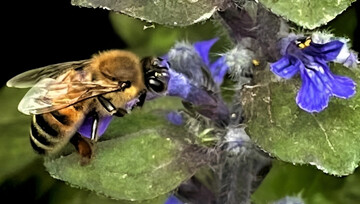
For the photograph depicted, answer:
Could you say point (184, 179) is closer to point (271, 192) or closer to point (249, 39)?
point (249, 39)

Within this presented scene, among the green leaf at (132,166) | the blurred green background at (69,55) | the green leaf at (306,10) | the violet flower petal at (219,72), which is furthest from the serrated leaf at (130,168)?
the green leaf at (306,10)

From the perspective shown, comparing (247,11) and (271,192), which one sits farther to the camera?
(271,192)

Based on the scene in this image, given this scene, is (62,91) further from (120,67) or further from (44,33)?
(44,33)

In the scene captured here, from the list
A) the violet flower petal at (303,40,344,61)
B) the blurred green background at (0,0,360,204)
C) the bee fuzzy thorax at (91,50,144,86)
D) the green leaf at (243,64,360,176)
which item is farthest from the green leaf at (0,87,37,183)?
the violet flower petal at (303,40,344,61)

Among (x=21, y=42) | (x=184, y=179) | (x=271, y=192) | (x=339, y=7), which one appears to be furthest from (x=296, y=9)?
(x=21, y=42)

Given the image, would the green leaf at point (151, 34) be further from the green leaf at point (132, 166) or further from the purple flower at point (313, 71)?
the purple flower at point (313, 71)

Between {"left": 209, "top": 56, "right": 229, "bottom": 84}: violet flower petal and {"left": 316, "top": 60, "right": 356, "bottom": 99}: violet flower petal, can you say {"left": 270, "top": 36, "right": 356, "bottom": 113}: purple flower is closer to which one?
{"left": 316, "top": 60, "right": 356, "bottom": 99}: violet flower petal
